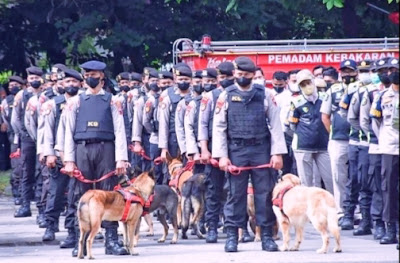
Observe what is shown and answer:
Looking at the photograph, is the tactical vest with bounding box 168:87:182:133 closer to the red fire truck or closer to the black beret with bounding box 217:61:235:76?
the black beret with bounding box 217:61:235:76

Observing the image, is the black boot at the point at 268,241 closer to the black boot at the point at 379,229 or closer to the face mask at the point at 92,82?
the black boot at the point at 379,229

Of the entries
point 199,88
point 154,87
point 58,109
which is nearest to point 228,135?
point 58,109

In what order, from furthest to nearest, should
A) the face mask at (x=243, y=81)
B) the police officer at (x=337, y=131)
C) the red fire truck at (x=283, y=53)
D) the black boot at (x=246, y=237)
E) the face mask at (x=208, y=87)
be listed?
1. the red fire truck at (x=283, y=53)
2. the face mask at (x=208, y=87)
3. the police officer at (x=337, y=131)
4. the black boot at (x=246, y=237)
5. the face mask at (x=243, y=81)

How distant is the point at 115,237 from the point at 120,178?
0.68 metres

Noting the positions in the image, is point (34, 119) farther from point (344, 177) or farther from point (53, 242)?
point (344, 177)

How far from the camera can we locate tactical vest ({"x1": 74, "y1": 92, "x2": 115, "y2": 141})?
1387 cm

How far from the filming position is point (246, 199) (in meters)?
14.0

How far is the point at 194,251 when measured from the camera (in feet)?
46.6

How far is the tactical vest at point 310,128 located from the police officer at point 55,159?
3076mm

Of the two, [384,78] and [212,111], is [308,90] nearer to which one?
[212,111]

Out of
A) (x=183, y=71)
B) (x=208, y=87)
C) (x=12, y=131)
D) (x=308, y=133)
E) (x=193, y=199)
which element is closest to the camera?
(x=193, y=199)

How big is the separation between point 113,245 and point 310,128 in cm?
368

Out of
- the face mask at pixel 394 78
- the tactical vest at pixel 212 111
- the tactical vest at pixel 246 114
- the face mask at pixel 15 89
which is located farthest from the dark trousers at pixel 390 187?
the face mask at pixel 15 89

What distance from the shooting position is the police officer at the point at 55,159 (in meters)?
14.8
